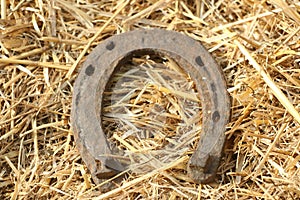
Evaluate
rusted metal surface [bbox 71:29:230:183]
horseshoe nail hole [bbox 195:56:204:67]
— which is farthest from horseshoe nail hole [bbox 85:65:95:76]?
horseshoe nail hole [bbox 195:56:204:67]

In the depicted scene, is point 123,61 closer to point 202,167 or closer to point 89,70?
point 89,70

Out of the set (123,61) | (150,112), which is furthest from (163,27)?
(150,112)

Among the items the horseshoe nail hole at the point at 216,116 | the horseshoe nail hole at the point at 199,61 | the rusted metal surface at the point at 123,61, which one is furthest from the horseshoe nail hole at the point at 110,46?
the horseshoe nail hole at the point at 216,116

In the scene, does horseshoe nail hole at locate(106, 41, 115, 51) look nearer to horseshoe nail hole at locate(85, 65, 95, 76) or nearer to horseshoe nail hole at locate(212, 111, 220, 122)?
horseshoe nail hole at locate(85, 65, 95, 76)

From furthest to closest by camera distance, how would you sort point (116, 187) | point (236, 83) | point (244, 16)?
point (244, 16) < point (236, 83) < point (116, 187)

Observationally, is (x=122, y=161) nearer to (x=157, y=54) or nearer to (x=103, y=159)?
(x=103, y=159)

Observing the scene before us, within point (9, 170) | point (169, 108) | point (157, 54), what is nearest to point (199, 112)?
point (169, 108)
